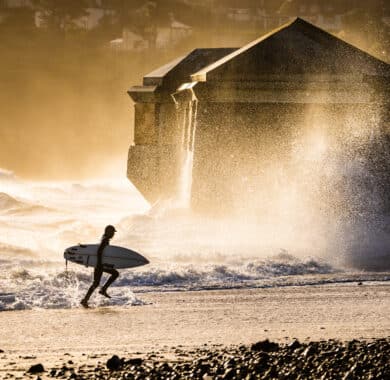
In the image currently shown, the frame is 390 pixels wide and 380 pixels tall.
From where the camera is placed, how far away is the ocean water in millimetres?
19875

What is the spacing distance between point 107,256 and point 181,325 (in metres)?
3.85

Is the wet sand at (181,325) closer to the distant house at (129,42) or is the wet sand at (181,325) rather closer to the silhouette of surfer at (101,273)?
the silhouette of surfer at (101,273)

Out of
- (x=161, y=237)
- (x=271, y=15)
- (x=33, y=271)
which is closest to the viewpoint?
(x=33, y=271)

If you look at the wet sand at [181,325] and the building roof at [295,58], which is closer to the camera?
the wet sand at [181,325]

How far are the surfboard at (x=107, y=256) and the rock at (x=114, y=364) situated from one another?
669 centimetres

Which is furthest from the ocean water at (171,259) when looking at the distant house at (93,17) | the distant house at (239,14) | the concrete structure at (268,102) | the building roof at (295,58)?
the distant house at (93,17)

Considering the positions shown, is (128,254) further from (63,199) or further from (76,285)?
(63,199)

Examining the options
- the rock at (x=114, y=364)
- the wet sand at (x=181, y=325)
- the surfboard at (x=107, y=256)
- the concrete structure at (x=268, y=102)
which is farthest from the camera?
the concrete structure at (x=268, y=102)

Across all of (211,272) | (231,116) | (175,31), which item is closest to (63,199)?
(175,31)

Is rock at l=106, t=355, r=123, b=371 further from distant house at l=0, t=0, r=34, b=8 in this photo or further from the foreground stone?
distant house at l=0, t=0, r=34, b=8

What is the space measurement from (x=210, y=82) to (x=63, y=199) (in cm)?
3802

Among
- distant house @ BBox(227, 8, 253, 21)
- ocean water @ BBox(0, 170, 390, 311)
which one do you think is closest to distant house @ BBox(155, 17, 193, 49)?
distant house @ BBox(227, 8, 253, 21)

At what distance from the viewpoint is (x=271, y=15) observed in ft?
287

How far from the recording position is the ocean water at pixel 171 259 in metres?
19.9
